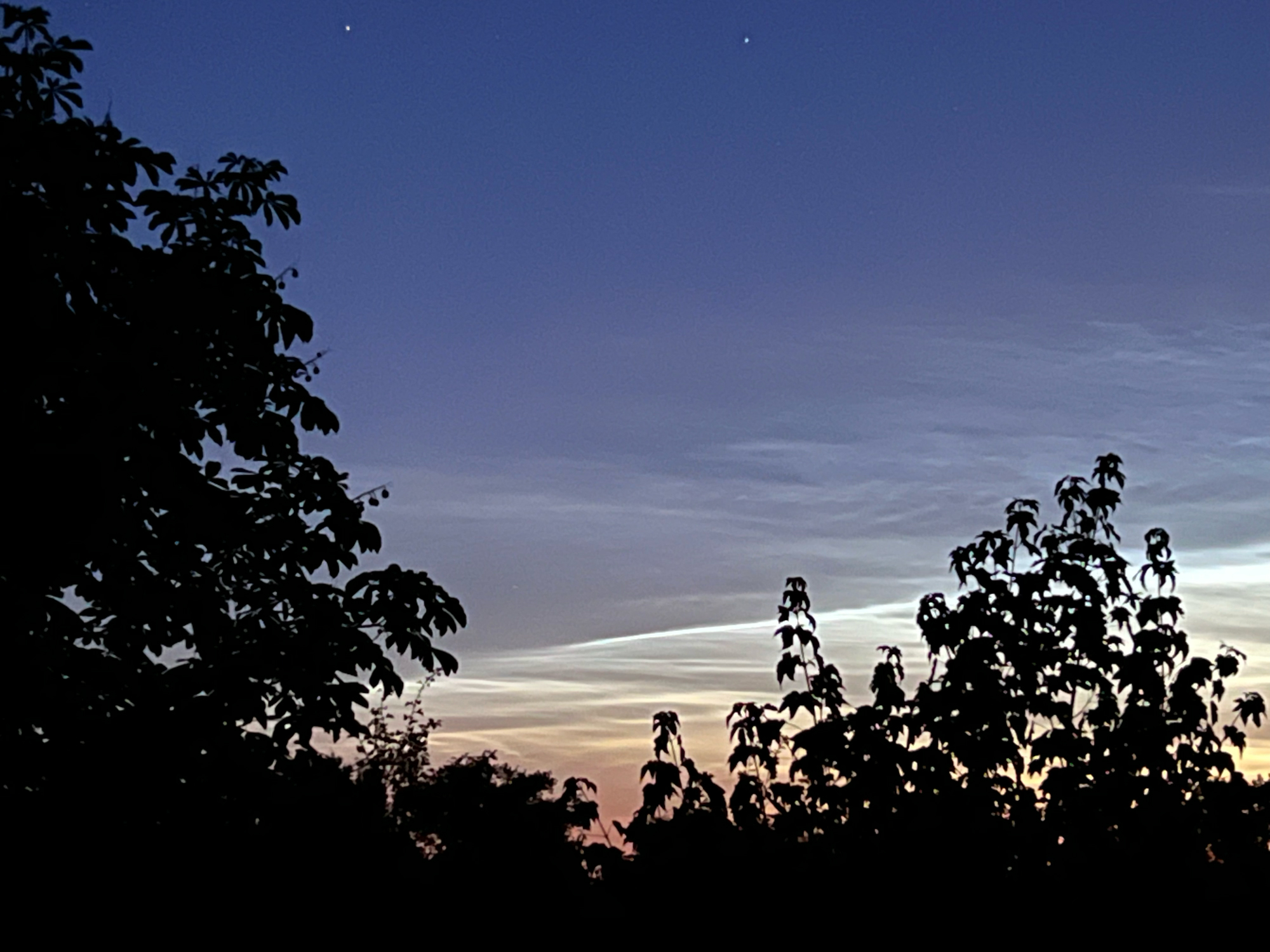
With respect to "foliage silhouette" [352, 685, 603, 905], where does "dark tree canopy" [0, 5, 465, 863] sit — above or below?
above

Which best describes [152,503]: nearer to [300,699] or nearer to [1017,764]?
[300,699]

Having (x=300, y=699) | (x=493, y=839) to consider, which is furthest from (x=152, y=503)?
(x=493, y=839)

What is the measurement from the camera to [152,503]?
43.4ft

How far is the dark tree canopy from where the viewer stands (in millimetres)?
12156

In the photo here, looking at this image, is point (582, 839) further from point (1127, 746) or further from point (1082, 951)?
point (1127, 746)

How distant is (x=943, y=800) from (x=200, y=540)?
790 cm

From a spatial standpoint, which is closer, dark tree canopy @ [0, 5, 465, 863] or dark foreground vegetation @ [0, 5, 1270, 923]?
dark foreground vegetation @ [0, 5, 1270, 923]

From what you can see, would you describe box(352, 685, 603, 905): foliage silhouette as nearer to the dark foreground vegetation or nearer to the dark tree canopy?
the dark foreground vegetation

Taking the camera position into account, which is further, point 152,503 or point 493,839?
point 152,503

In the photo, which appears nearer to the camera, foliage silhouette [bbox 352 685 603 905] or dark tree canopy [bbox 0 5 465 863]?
foliage silhouette [bbox 352 685 603 905]

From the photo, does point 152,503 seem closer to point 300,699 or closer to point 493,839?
point 300,699

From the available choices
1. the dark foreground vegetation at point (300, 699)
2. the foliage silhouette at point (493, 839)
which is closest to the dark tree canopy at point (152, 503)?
the dark foreground vegetation at point (300, 699)

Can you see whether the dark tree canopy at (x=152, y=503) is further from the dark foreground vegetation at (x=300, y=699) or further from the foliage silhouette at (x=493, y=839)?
the foliage silhouette at (x=493, y=839)

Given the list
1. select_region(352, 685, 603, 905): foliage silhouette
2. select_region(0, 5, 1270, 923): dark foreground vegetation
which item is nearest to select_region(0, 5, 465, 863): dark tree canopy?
select_region(0, 5, 1270, 923): dark foreground vegetation
